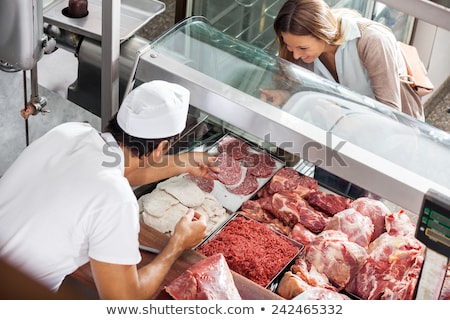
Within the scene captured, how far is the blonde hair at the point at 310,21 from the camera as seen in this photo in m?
2.73

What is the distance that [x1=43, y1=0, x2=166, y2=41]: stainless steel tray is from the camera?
8.71 ft

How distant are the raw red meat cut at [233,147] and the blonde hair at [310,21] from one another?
455 millimetres

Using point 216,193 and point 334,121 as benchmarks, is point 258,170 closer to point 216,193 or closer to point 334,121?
point 216,193

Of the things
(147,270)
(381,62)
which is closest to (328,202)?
(381,62)

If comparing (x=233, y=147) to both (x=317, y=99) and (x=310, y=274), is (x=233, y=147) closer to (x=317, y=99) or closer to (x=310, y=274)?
(x=317, y=99)

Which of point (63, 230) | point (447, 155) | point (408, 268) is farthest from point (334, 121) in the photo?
point (63, 230)

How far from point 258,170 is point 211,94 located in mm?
456

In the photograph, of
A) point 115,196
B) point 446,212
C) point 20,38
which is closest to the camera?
point 446,212

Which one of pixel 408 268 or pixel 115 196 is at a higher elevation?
pixel 115 196

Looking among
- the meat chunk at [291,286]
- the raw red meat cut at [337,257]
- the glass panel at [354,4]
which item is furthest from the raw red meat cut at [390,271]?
the glass panel at [354,4]

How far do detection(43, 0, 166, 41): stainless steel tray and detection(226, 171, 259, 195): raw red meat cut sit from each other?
2.08 ft

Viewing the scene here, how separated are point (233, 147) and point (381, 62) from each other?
0.64 meters

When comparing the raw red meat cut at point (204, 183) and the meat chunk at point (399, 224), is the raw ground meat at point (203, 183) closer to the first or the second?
the raw red meat cut at point (204, 183)

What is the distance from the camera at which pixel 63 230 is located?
6.40 feet
